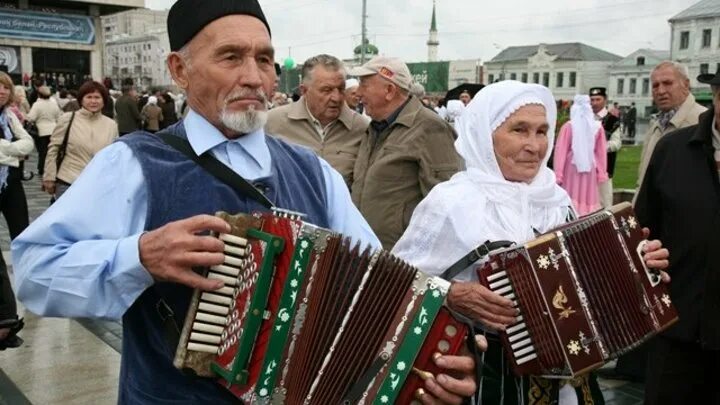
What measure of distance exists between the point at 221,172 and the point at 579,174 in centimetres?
630

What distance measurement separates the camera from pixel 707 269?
321 cm

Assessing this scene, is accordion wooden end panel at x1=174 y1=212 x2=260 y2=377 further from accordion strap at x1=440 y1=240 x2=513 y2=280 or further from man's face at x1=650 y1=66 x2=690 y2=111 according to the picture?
man's face at x1=650 y1=66 x2=690 y2=111

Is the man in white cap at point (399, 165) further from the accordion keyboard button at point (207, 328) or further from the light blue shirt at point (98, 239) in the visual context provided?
the accordion keyboard button at point (207, 328)

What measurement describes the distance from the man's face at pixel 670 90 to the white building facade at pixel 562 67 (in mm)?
90252

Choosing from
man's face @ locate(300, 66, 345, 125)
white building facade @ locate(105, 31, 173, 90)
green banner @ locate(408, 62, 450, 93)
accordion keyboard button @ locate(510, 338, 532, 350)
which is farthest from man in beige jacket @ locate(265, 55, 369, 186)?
white building facade @ locate(105, 31, 173, 90)

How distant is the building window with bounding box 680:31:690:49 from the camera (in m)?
77.2

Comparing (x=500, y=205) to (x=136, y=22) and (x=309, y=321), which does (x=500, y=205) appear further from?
(x=136, y=22)

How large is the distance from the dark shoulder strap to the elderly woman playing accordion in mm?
1020

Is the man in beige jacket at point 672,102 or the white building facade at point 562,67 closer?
the man in beige jacket at point 672,102

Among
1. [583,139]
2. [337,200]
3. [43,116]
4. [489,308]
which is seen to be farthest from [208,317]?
Answer: [43,116]

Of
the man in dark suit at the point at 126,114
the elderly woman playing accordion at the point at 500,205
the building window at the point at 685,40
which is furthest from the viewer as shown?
the building window at the point at 685,40

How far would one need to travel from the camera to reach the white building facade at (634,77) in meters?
83.1

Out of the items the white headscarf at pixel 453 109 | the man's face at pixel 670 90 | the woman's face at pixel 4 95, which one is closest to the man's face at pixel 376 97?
the man's face at pixel 670 90

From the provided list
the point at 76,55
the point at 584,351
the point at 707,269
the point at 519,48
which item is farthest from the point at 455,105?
the point at 519,48
